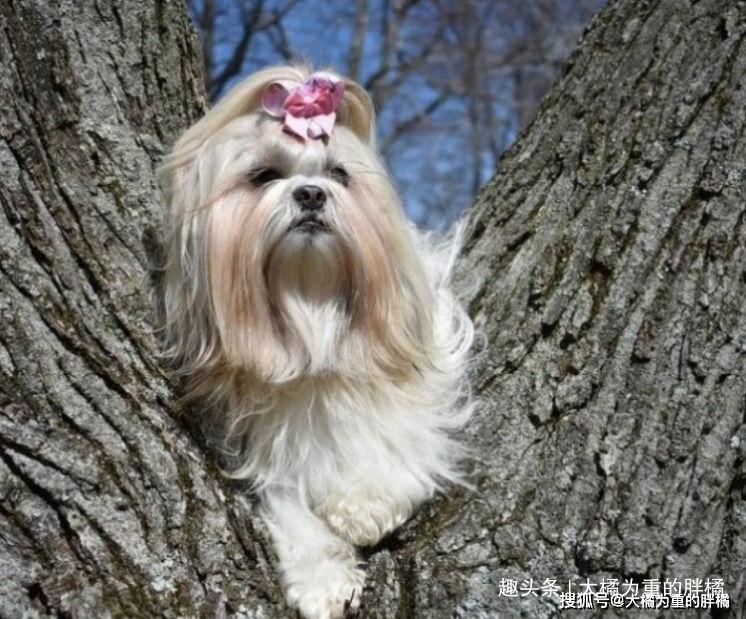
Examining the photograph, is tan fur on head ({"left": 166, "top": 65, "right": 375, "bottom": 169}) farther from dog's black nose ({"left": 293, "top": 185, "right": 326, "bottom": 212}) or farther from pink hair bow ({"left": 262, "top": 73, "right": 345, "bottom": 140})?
dog's black nose ({"left": 293, "top": 185, "right": 326, "bottom": 212})

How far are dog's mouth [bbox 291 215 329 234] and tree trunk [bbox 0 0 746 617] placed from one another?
12.2 inches

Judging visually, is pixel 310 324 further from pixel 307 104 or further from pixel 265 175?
pixel 307 104

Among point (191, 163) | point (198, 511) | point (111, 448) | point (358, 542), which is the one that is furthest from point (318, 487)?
point (191, 163)

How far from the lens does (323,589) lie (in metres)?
2.03

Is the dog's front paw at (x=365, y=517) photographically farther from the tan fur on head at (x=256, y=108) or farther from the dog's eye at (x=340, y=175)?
the tan fur on head at (x=256, y=108)

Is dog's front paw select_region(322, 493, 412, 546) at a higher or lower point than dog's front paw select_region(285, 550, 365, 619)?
higher

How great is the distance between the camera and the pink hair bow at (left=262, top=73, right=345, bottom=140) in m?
2.18

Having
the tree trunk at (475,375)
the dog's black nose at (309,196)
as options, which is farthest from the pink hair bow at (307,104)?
the tree trunk at (475,375)

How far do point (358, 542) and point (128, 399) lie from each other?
2.14 ft

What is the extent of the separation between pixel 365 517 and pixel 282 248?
24.6 inches

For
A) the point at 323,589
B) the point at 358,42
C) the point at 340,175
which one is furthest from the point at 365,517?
the point at 358,42

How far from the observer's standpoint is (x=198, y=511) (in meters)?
1.85

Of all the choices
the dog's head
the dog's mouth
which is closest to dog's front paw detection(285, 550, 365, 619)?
the dog's head

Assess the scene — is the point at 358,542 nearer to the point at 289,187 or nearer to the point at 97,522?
the point at 97,522
